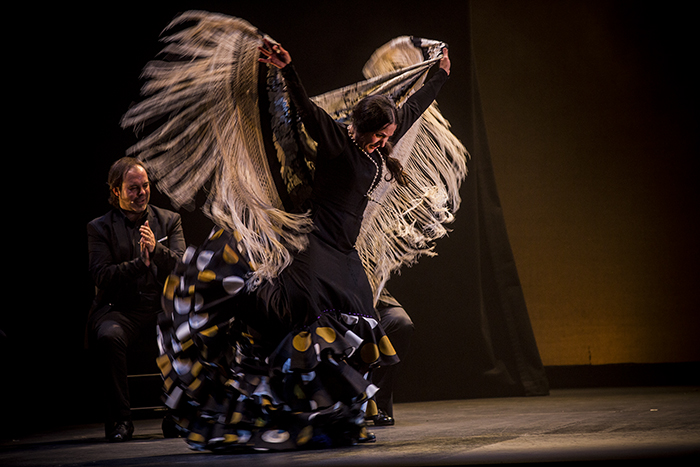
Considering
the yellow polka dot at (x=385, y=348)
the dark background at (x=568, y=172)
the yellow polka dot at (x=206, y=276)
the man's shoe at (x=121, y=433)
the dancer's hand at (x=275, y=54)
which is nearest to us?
the dancer's hand at (x=275, y=54)

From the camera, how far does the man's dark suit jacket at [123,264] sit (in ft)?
9.99

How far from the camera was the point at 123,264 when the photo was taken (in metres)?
3.04

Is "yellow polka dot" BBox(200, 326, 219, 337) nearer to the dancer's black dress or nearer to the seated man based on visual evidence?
the dancer's black dress

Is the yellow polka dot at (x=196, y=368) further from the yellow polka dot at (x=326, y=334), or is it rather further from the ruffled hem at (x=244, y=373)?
the yellow polka dot at (x=326, y=334)

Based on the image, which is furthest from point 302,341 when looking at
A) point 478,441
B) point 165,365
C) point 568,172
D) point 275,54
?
point 568,172

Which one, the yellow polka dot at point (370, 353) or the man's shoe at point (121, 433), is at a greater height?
the yellow polka dot at point (370, 353)

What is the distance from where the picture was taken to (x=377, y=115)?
2576 millimetres

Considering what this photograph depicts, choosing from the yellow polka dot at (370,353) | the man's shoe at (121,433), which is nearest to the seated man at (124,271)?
the man's shoe at (121,433)

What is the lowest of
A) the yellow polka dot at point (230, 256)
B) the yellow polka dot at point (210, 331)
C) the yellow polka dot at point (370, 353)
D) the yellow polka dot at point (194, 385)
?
the yellow polka dot at point (194, 385)

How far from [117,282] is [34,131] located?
1.18 m

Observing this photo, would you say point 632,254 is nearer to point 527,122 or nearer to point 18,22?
point 527,122

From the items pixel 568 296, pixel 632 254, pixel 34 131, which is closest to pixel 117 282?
pixel 34 131

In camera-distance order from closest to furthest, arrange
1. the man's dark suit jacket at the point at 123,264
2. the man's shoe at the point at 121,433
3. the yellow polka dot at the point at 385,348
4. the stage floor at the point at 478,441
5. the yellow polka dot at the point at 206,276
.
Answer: the stage floor at the point at 478,441, the yellow polka dot at the point at 206,276, the yellow polka dot at the point at 385,348, the man's shoe at the point at 121,433, the man's dark suit jacket at the point at 123,264

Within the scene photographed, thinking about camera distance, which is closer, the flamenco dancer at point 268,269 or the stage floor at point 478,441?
the stage floor at point 478,441
